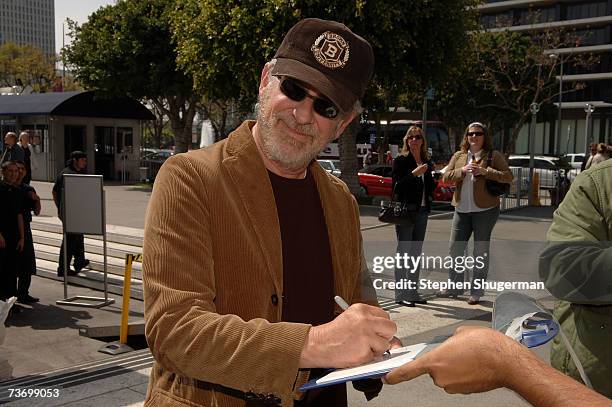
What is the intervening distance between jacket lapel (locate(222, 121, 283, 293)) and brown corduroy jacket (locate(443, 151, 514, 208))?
6.28 m

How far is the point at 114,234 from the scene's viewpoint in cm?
1178

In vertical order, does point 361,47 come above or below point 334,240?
above

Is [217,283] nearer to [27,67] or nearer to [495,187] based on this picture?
[495,187]

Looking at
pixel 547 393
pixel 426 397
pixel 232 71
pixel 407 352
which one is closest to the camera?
pixel 547 393

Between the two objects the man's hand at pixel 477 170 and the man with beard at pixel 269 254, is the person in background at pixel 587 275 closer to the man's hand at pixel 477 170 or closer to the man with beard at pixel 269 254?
the man with beard at pixel 269 254

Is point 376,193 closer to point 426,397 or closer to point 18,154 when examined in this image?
point 18,154

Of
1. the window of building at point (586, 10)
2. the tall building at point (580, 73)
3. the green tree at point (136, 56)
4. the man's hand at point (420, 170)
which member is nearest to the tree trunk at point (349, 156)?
the green tree at point (136, 56)

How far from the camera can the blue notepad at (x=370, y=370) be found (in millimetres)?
1271

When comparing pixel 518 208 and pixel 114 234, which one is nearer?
pixel 114 234

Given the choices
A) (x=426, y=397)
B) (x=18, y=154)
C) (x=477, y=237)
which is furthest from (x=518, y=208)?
(x=426, y=397)

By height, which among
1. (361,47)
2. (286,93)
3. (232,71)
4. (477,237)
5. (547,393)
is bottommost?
(477,237)

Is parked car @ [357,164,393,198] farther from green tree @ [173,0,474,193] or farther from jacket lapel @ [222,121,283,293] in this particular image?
jacket lapel @ [222,121,283,293]

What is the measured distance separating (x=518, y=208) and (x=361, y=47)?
59.5 ft

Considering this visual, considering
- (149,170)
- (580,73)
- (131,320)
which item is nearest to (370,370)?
(131,320)
